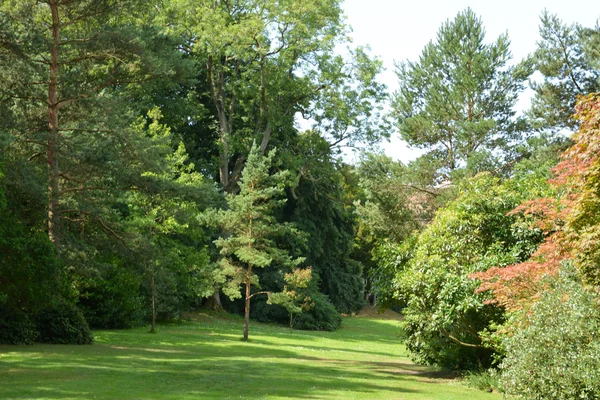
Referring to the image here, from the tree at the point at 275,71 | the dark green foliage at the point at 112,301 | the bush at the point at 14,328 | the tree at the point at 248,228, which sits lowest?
the bush at the point at 14,328

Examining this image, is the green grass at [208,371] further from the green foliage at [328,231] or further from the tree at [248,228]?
the green foliage at [328,231]

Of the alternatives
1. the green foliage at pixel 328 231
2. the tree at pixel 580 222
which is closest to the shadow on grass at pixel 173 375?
the tree at pixel 580 222

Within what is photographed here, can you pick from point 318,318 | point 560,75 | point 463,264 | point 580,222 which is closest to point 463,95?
point 560,75

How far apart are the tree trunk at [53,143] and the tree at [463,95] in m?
20.4

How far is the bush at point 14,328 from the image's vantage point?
2088cm

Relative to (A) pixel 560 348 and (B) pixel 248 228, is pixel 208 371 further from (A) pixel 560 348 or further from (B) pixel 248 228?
(B) pixel 248 228

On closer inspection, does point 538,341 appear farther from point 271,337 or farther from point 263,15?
point 263,15

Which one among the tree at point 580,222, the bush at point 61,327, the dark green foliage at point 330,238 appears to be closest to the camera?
the tree at point 580,222

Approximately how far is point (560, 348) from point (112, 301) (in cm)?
2143

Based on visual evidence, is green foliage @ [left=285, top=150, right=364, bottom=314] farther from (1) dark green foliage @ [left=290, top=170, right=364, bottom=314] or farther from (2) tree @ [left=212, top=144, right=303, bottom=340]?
(2) tree @ [left=212, top=144, right=303, bottom=340]

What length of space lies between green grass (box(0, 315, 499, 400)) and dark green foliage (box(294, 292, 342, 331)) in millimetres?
10922

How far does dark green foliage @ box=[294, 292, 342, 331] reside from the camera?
4081 cm

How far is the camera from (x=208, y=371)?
17422 millimetres

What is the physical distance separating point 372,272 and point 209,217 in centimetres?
1059
